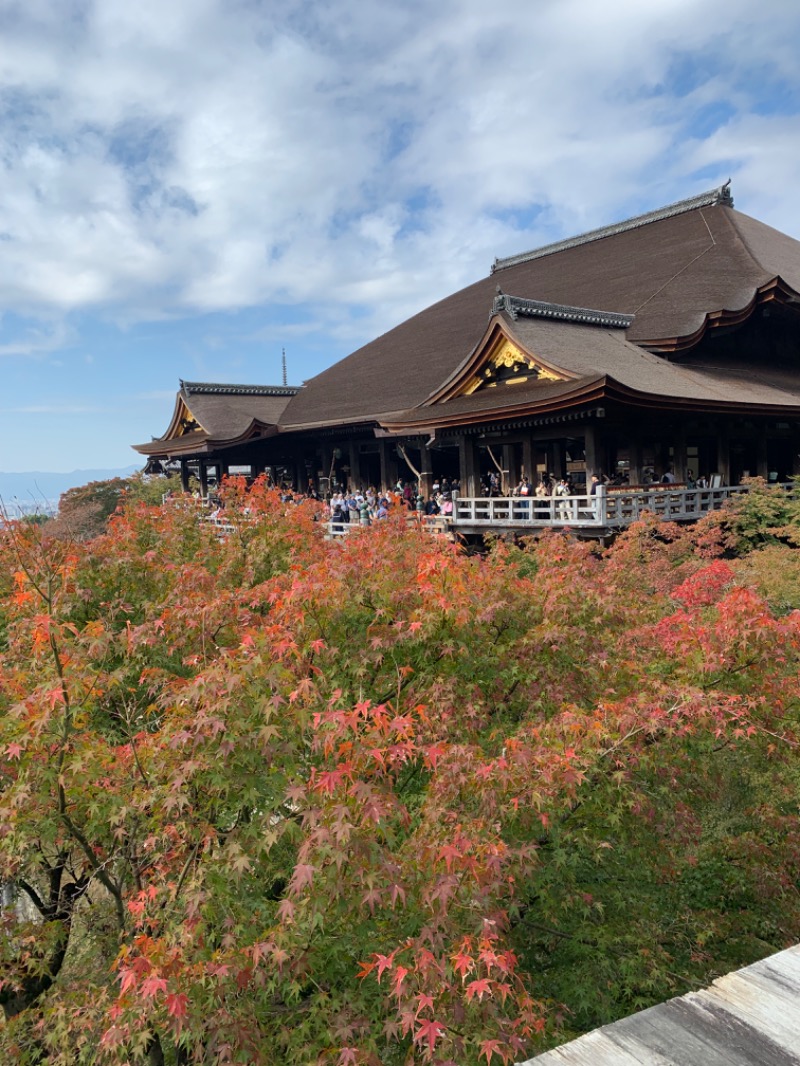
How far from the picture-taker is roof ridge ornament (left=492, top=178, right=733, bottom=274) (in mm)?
28750

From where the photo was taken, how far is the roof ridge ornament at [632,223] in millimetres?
28750

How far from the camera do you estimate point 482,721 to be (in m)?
5.07

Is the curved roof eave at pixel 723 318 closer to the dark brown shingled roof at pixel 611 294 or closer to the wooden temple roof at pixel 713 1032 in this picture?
the dark brown shingled roof at pixel 611 294

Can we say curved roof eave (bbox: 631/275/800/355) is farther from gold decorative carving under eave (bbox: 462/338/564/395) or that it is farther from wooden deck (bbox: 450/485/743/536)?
wooden deck (bbox: 450/485/743/536)

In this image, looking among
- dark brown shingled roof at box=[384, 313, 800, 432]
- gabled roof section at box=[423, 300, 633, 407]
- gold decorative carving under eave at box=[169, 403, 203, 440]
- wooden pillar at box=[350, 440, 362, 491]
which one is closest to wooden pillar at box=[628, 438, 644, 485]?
dark brown shingled roof at box=[384, 313, 800, 432]

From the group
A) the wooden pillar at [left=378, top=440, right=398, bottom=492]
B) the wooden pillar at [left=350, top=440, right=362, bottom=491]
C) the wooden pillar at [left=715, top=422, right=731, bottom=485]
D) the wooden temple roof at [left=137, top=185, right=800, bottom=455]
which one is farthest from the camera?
the wooden pillar at [left=350, top=440, right=362, bottom=491]

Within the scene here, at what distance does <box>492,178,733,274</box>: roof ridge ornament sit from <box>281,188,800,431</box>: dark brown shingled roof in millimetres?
68

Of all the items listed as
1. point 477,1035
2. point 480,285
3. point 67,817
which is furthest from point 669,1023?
point 480,285

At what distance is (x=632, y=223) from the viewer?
104ft

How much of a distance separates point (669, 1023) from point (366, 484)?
2697cm

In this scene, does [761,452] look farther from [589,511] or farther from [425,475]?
[425,475]

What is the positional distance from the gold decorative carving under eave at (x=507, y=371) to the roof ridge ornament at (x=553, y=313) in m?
0.97

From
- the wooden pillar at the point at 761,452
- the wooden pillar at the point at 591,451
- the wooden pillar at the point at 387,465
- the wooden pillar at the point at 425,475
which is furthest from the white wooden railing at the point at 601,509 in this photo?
the wooden pillar at the point at 387,465

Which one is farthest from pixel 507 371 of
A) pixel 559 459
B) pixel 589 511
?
pixel 589 511
